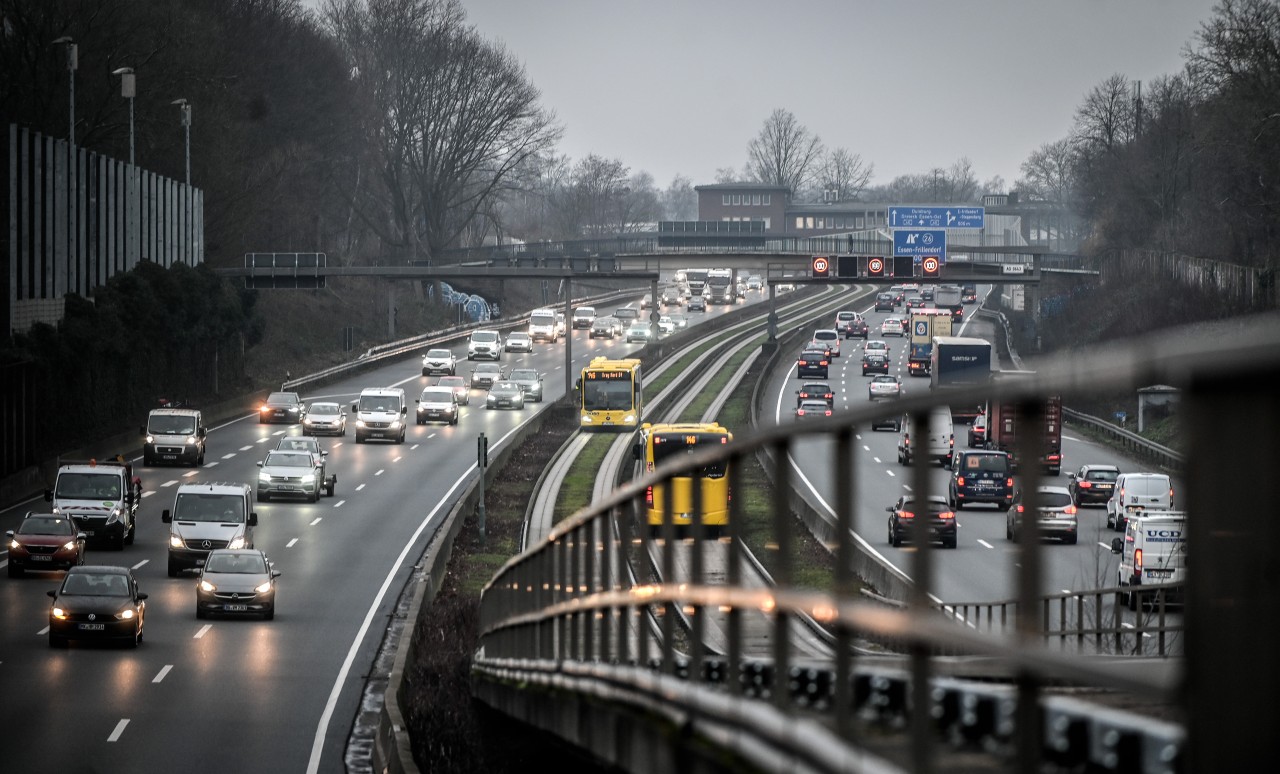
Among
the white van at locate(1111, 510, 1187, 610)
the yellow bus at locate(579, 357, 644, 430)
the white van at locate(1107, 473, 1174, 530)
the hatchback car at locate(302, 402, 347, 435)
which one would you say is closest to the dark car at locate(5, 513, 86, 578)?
the hatchback car at locate(302, 402, 347, 435)

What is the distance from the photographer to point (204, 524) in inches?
1566

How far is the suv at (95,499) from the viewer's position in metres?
42.7

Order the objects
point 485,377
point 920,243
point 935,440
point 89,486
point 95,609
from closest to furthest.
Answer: point 935,440
point 95,609
point 89,486
point 485,377
point 920,243

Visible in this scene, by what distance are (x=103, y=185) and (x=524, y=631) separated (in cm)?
6227

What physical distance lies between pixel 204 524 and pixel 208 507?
474 mm

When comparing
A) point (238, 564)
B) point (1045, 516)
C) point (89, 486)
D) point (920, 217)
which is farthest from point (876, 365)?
point (1045, 516)

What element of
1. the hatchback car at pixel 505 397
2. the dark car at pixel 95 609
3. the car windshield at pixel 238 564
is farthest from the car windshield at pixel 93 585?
the hatchback car at pixel 505 397

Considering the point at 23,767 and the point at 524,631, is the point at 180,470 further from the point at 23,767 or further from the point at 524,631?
the point at 524,631

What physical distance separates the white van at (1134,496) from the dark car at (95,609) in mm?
28475

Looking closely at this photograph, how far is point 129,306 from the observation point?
71.6m

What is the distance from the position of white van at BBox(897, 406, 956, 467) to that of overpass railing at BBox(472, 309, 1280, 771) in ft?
0.14

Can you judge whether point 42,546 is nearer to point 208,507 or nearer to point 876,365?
point 208,507

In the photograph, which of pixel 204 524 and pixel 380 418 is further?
pixel 380 418

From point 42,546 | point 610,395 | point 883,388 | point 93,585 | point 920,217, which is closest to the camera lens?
point 93,585
